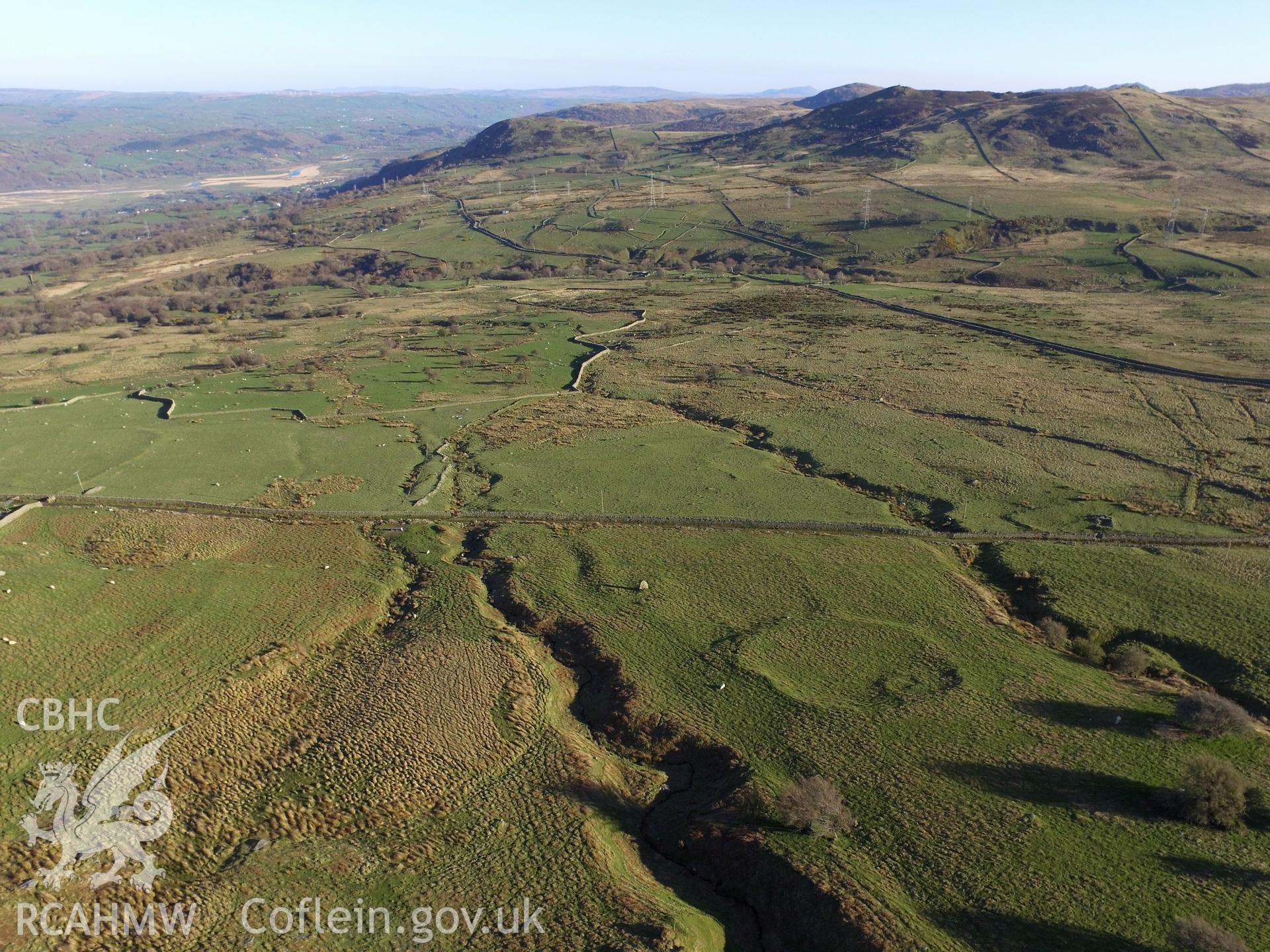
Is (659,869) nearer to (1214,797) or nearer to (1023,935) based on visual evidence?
(1023,935)

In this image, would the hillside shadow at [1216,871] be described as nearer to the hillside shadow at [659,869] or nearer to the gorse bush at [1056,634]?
the hillside shadow at [659,869]

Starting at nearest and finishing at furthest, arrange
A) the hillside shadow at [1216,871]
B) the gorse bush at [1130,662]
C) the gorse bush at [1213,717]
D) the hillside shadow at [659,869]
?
1. the hillside shadow at [1216,871]
2. the hillside shadow at [659,869]
3. the gorse bush at [1213,717]
4. the gorse bush at [1130,662]

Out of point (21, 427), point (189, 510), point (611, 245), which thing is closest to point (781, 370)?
point (189, 510)

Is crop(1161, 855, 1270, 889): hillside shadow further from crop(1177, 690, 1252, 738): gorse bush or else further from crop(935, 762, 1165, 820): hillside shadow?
crop(1177, 690, 1252, 738): gorse bush

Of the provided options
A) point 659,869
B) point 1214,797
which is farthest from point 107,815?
point 1214,797

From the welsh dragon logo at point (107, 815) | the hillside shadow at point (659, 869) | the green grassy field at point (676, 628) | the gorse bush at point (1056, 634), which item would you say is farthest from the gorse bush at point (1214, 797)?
the welsh dragon logo at point (107, 815)

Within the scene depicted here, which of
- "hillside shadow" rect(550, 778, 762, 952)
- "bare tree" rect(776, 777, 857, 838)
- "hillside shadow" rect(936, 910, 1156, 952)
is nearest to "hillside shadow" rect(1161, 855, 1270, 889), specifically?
"hillside shadow" rect(936, 910, 1156, 952)
